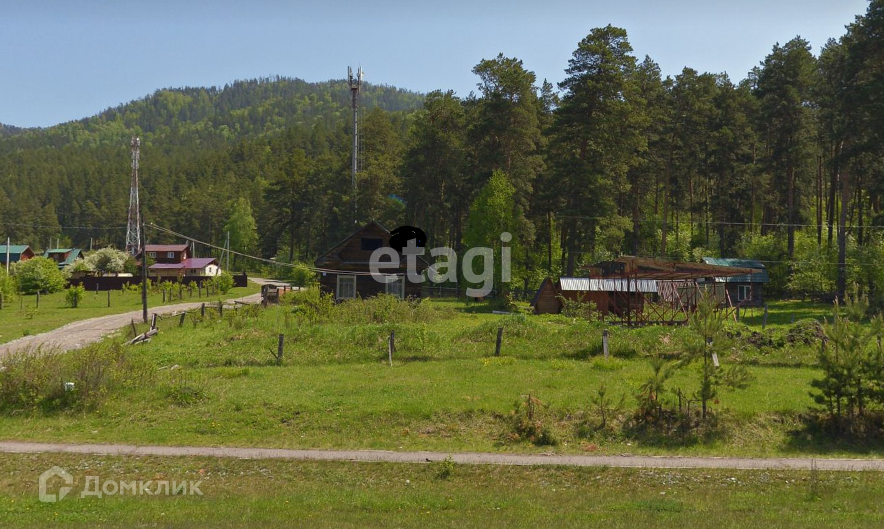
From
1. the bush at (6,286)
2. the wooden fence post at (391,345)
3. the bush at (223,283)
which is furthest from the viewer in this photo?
the bush at (223,283)

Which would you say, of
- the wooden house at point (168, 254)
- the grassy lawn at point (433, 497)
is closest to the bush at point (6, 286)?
the wooden house at point (168, 254)

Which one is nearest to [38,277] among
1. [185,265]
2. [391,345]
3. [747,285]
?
[185,265]

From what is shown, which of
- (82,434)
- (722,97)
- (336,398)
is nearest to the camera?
(82,434)

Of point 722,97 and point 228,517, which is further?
point 722,97

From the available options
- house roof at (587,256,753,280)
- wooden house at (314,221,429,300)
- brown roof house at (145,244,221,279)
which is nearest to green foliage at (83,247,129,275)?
brown roof house at (145,244,221,279)

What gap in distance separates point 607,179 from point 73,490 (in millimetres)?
41074

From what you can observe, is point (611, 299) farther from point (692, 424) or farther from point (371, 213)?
point (371, 213)

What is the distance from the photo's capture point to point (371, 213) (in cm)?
6781

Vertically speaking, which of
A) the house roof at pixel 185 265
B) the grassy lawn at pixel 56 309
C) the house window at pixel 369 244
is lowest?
the grassy lawn at pixel 56 309

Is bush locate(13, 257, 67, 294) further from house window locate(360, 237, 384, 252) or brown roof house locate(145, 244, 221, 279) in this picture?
house window locate(360, 237, 384, 252)

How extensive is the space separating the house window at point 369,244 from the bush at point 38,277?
34.5 metres

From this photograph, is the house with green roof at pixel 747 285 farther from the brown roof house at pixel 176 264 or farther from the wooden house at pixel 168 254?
the wooden house at pixel 168 254

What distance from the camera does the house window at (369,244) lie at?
43281 millimetres

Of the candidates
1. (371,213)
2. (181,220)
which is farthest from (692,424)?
(181,220)
